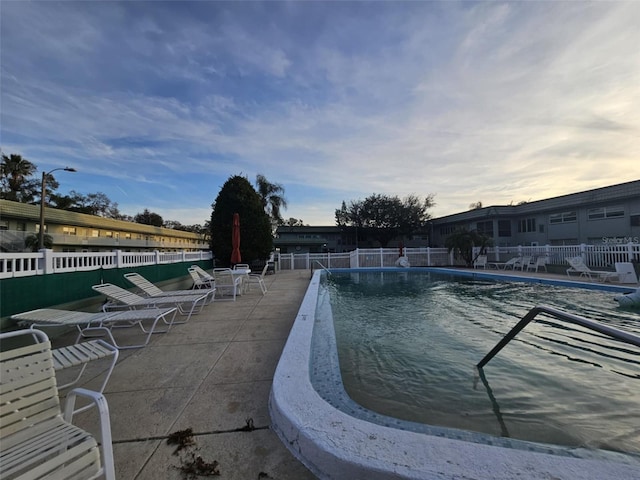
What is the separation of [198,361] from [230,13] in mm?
8900

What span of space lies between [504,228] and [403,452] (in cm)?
3121

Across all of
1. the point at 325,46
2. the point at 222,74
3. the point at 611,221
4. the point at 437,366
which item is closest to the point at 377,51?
the point at 325,46

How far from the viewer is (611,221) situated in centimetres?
1952

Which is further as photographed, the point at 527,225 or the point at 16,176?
the point at 16,176

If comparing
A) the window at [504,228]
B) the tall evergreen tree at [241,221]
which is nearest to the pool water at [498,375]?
the tall evergreen tree at [241,221]

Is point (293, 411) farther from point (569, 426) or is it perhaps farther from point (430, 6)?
point (430, 6)

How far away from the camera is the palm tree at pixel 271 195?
28.2m

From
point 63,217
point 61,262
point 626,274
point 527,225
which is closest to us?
point 61,262

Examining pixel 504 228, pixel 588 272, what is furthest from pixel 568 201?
pixel 588 272

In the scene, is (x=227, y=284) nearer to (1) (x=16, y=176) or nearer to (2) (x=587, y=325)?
(2) (x=587, y=325)

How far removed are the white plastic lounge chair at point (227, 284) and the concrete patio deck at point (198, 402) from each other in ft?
9.48

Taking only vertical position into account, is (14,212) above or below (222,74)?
below

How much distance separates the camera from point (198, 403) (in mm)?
2355

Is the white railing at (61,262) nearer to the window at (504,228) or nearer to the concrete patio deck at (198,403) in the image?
the concrete patio deck at (198,403)
